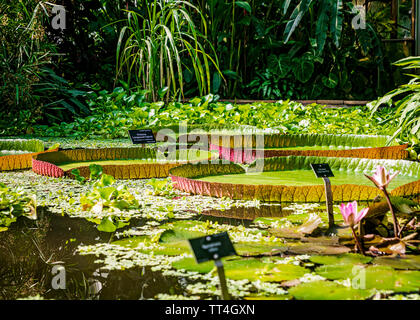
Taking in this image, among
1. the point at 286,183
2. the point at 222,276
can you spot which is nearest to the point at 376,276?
the point at 222,276

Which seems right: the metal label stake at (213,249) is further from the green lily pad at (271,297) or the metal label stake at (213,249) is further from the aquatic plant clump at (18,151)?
the aquatic plant clump at (18,151)

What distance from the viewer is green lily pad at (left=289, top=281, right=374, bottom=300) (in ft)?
3.47

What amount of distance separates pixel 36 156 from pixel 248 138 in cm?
136

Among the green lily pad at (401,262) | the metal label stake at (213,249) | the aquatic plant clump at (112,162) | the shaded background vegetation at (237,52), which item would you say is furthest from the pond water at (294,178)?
the shaded background vegetation at (237,52)

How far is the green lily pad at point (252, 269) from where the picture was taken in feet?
3.87

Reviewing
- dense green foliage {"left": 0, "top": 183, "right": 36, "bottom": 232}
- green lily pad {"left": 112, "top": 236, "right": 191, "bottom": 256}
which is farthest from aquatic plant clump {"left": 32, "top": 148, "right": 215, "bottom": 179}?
green lily pad {"left": 112, "top": 236, "right": 191, "bottom": 256}

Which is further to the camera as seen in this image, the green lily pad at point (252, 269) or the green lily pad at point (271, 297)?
the green lily pad at point (252, 269)

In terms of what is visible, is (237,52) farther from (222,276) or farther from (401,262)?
(222,276)

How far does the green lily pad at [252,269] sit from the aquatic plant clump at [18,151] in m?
1.99

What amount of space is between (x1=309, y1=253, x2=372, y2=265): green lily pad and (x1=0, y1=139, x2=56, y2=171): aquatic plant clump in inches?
83.9

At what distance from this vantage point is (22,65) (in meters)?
4.88

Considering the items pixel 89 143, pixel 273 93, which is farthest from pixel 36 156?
pixel 273 93

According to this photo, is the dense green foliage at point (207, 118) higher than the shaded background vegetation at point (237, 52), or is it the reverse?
the shaded background vegetation at point (237, 52)

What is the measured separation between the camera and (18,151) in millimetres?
3510
